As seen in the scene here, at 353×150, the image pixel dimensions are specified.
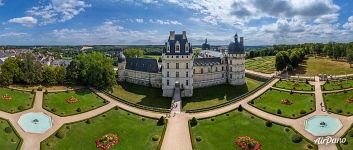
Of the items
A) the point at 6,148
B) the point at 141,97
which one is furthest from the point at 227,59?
the point at 6,148

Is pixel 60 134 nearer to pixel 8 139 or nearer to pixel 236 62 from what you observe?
pixel 8 139

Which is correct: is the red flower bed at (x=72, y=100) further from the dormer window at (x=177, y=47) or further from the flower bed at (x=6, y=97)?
the dormer window at (x=177, y=47)

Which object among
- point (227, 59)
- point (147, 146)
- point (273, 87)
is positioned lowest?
point (147, 146)

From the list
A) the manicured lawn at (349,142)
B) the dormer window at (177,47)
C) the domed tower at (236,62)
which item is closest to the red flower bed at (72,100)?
the dormer window at (177,47)

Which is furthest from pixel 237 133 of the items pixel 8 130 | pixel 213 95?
pixel 8 130

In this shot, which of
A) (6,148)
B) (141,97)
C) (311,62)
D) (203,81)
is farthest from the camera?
(311,62)

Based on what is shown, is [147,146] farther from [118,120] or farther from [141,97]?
[141,97]
